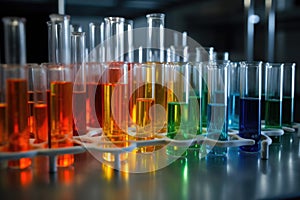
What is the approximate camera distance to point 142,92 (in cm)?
114

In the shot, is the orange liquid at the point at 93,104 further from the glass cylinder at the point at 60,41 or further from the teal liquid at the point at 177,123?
the teal liquid at the point at 177,123

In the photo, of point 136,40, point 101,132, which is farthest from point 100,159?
point 136,40

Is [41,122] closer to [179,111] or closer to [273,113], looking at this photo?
[179,111]

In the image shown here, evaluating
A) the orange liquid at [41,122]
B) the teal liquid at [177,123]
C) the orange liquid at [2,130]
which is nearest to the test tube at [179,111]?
the teal liquid at [177,123]

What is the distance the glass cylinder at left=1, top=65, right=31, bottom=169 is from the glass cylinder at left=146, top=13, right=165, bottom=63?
1.55 ft

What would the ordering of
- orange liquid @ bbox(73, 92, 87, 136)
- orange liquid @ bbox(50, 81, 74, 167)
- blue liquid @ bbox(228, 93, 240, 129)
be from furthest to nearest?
blue liquid @ bbox(228, 93, 240, 129)
orange liquid @ bbox(73, 92, 87, 136)
orange liquid @ bbox(50, 81, 74, 167)

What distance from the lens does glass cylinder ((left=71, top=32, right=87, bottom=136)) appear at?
108 cm

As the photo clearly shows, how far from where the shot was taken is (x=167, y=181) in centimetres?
89

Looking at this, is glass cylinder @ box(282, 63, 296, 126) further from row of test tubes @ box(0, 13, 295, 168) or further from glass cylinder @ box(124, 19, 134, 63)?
glass cylinder @ box(124, 19, 134, 63)

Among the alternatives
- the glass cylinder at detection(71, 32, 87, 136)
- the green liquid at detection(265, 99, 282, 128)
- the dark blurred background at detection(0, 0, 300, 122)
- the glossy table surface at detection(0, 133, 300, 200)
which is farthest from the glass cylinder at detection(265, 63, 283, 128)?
the dark blurred background at detection(0, 0, 300, 122)

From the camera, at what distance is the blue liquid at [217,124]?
3.62 ft

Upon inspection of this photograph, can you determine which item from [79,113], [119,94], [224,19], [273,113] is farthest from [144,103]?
[224,19]

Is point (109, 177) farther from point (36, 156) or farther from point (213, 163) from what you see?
point (213, 163)

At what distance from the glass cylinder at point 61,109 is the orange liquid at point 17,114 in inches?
2.9
